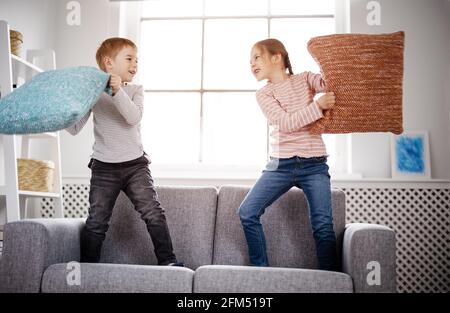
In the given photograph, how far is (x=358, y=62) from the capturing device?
1875 mm

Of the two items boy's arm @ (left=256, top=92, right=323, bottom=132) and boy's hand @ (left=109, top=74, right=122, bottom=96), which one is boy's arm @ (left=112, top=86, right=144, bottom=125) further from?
boy's arm @ (left=256, top=92, right=323, bottom=132)

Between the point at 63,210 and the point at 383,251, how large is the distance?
1.94 metres

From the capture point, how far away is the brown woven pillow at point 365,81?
1874 mm

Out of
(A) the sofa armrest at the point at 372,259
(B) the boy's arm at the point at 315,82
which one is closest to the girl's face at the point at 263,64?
(B) the boy's arm at the point at 315,82

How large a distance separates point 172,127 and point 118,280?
1.72 metres

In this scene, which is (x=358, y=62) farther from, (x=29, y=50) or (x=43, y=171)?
(x=29, y=50)

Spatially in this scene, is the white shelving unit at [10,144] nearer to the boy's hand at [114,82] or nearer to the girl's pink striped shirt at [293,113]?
the boy's hand at [114,82]

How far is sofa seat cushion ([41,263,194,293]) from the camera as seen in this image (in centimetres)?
164

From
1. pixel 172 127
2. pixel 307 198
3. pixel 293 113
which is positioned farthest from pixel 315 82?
pixel 172 127

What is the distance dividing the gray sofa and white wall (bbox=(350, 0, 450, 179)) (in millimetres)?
959

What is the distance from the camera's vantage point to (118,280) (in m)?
1.65

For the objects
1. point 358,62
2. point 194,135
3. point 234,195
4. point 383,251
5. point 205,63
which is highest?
point 205,63
